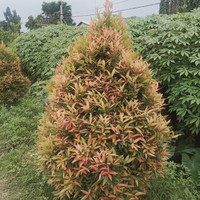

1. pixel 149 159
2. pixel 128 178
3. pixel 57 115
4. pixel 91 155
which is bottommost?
pixel 128 178

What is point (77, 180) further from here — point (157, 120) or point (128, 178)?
point (157, 120)

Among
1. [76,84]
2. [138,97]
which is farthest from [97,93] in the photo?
[138,97]

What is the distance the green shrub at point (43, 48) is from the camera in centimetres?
632

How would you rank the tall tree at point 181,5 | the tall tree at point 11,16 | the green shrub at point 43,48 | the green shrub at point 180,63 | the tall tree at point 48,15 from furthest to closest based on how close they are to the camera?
the tall tree at point 11,16 < the tall tree at point 48,15 < the tall tree at point 181,5 < the green shrub at point 43,48 < the green shrub at point 180,63

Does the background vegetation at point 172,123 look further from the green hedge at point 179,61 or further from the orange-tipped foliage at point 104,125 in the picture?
the orange-tipped foliage at point 104,125

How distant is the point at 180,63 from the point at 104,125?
2.28m

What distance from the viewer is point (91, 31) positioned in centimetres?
242

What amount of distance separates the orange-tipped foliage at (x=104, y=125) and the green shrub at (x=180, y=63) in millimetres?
1313

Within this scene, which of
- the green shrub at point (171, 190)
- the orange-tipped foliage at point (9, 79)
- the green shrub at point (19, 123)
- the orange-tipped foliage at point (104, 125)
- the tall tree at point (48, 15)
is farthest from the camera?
the tall tree at point (48, 15)

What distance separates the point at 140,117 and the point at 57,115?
886 millimetres

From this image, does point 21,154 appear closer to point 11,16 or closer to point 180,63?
point 180,63

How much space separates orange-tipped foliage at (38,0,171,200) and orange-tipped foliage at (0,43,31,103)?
14.5 feet

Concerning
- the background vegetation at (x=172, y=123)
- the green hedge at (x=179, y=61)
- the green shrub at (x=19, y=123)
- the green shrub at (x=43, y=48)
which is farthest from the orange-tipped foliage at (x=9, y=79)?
the green hedge at (x=179, y=61)

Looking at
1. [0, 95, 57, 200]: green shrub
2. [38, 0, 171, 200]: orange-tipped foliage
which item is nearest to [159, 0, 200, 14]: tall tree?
[0, 95, 57, 200]: green shrub
